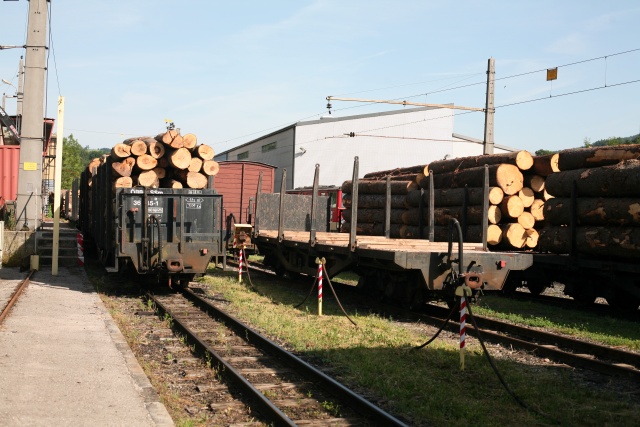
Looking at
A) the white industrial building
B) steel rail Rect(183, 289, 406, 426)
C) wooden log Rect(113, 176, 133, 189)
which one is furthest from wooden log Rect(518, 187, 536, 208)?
the white industrial building

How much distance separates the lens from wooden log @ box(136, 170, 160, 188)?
14.2 meters

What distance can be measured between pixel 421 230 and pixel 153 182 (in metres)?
6.37

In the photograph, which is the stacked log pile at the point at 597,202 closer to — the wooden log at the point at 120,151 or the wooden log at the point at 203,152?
the wooden log at the point at 203,152

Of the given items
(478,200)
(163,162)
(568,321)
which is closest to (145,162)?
(163,162)

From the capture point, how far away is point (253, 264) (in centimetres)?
2178

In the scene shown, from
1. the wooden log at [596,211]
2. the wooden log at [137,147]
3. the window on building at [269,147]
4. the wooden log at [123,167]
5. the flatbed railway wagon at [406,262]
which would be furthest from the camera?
the window on building at [269,147]

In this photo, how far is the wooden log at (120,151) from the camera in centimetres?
1384

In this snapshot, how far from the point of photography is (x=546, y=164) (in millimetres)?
14797

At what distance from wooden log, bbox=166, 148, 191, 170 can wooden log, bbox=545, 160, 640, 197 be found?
786 cm

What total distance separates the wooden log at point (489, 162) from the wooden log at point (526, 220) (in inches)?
42.5

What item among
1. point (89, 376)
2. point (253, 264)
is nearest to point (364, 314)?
point (89, 376)

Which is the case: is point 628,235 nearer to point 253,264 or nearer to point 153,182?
point 153,182

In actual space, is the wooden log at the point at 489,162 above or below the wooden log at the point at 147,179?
above

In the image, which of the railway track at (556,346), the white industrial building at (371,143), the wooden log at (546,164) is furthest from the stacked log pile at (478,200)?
the white industrial building at (371,143)
